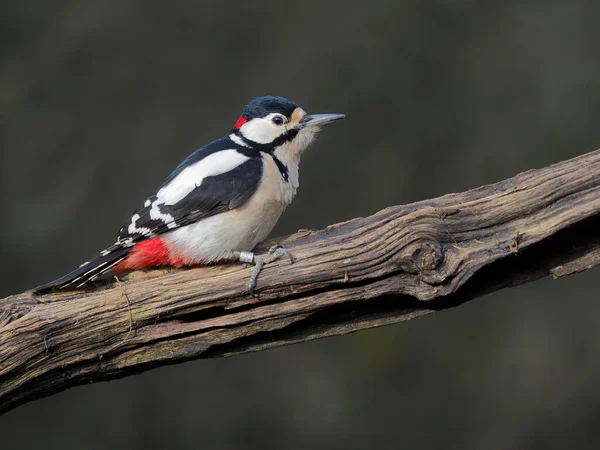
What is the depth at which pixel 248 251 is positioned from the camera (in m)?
1.93

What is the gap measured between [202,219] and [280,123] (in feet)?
1.25

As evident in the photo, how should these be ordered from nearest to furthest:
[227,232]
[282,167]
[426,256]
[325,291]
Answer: [426,256], [325,291], [227,232], [282,167]

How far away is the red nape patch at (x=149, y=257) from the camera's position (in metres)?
1.91

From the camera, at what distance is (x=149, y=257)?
6.31 ft

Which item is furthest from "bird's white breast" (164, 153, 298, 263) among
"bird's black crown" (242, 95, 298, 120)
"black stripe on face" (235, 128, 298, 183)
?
"bird's black crown" (242, 95, 298, 120)

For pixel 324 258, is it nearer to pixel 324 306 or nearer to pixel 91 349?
pixel 324 306

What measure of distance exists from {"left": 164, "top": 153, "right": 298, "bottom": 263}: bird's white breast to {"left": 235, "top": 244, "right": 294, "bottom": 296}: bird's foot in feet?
0.23

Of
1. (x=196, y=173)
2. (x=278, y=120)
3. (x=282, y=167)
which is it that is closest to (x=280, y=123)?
(x=278, y=120)

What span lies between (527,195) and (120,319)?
998 mm

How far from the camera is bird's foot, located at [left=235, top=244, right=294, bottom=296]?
5.76ft

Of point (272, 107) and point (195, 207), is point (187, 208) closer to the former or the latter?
point (195, 207)

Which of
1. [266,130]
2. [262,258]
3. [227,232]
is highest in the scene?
[266,130]

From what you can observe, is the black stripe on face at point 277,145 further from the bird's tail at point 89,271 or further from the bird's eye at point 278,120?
the bird's tail at point 89,271

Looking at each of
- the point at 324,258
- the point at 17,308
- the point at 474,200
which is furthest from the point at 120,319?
the point at 474,200
